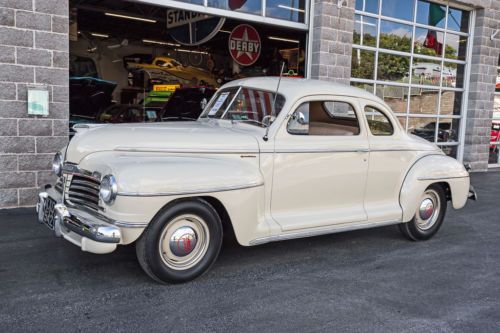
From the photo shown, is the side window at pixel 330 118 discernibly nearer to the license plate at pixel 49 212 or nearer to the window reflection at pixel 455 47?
the license plate at pixel 49 212

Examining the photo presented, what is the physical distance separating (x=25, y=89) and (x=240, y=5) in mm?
3823

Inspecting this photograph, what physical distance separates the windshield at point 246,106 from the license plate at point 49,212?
194cm

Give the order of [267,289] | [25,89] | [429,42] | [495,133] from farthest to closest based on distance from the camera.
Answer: [495,133] → [429,42] → [25,89] → [267,289]

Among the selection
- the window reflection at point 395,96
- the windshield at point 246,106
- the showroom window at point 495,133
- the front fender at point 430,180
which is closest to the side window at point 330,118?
the windshield at point 246,106

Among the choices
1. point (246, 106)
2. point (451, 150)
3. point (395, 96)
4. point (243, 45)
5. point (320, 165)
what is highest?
point (243, 45)

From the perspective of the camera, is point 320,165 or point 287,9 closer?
point 320,165

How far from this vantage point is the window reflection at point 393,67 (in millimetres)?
10523

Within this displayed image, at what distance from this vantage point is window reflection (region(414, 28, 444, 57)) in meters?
11.2

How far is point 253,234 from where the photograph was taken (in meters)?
4.39

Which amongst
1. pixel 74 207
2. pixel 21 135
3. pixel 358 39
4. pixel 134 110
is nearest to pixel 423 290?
pixel 74 207

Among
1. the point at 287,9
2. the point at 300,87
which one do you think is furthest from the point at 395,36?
the point at 300,87

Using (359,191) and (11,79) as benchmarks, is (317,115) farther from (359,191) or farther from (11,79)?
(11,79)

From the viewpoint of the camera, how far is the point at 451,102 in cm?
1212

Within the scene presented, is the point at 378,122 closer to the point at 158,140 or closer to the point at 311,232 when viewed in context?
the point at 311,232
